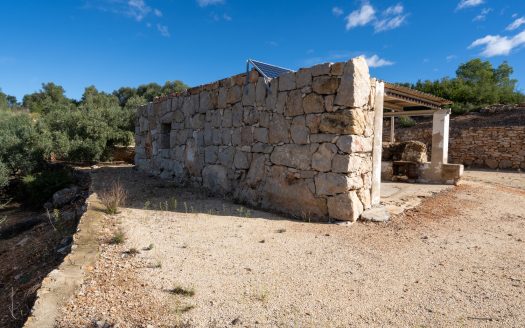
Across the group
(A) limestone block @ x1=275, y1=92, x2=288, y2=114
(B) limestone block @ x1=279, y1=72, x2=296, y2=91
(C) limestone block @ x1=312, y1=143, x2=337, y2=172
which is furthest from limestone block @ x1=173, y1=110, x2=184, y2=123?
(C) limestone block @ x1=312, y1=143, x2=337, y2=172

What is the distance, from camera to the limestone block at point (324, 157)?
503 centimetres

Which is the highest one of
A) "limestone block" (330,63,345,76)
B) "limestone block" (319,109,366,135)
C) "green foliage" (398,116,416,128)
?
"green foliage" (398,116,416,128)

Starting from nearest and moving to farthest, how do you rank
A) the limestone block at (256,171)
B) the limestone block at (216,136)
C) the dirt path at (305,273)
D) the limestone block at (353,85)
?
the dirt path at (305,273), the limestone block at (353,85), the limestone block at (256,171), the limestone block at (216,136)

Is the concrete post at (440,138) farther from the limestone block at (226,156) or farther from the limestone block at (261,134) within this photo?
the limestone block at (226,156)

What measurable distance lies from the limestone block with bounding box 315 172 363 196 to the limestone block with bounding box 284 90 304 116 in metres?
1.10

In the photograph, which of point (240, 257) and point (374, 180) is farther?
point (374, 180)

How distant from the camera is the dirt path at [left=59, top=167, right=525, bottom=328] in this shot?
8.43 feet

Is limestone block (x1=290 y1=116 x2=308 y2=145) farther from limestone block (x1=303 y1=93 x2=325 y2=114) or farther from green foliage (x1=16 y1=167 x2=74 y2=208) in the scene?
green foliage (x1=16 y1=167 x2=74 y2=208)

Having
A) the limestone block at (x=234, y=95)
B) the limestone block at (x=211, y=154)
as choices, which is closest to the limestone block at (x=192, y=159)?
the limestone block at (x=211, y=154)

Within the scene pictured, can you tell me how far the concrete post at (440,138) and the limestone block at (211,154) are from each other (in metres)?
5.79

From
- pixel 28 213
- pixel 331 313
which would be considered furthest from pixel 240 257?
pixel 28 213

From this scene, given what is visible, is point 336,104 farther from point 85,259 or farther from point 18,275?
point 18,275

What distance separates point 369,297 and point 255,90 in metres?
4.30

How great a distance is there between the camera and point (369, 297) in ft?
9.34
